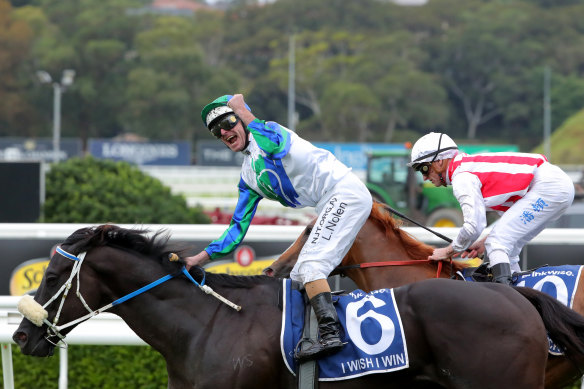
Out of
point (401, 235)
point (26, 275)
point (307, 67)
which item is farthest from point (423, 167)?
point (307, 67)

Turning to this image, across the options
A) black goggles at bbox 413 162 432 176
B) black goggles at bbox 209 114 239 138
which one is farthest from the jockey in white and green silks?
black goggles at bbox 413 162 432 176

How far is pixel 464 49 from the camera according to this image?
6812 cm

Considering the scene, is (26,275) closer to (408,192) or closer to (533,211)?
(533,211)

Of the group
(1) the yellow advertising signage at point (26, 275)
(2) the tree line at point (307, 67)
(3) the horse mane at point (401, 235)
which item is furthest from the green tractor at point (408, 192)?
(2) the tree line at point (307, 67)

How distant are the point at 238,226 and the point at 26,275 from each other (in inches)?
96.0

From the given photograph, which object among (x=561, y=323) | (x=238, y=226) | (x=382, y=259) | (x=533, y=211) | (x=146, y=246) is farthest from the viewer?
(x=382, y=259)

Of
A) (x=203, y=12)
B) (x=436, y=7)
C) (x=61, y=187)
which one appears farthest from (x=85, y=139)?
(x=61, y=187)

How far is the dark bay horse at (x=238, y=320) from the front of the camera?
3.56 m

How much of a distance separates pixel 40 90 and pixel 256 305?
177 ft

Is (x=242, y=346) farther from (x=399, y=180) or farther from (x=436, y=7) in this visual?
(x=436, y=7)

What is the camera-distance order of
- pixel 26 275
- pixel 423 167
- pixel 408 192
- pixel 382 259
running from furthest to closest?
pixel 408 192, pixel 26 275, pixel 382 259, pixel 423 167

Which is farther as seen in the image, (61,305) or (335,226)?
(335,226)

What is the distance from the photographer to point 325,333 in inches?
145

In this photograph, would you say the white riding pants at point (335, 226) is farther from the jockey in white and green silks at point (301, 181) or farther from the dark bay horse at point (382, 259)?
the dark bay horse at point (382, 259)
